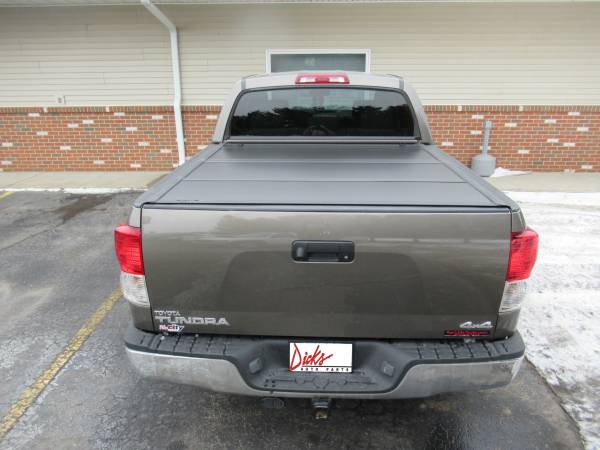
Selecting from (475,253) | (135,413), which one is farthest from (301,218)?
(135,413)

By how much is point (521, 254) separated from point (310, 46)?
7855 mm

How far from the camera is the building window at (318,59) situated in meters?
8.82

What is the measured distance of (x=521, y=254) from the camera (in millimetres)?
1910

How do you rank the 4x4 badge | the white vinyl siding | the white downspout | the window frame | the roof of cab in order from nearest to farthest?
the 4x4 badge
the window frame
the roof of cab
the white downspout
the white vinyl siding

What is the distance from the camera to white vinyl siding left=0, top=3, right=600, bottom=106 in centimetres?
854

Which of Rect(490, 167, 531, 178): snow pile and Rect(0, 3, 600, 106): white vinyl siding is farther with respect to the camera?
Rect(490, 167, 531, 178): snow pile

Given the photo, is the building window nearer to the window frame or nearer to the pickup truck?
the window frame

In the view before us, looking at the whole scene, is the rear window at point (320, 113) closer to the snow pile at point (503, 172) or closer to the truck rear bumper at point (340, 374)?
the truck rear bumper at point (340, 374)

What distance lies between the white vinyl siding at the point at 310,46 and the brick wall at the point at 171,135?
27cm

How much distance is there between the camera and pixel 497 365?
199 centimetres

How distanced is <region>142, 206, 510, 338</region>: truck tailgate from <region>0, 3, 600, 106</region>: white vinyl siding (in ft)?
25.3

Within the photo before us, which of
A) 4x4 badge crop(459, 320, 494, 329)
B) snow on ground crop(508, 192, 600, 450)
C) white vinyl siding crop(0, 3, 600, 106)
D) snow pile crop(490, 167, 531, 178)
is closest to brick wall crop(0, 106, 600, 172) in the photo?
snow pile crop(490, 167, 531, 178)

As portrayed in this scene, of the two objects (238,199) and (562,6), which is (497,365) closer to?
(238,199)

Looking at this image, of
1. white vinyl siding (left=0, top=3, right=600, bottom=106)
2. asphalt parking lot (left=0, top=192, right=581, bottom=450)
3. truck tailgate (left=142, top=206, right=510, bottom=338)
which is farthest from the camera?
white vinyl siding (left=0, top=3, right=600, bottom=106)
